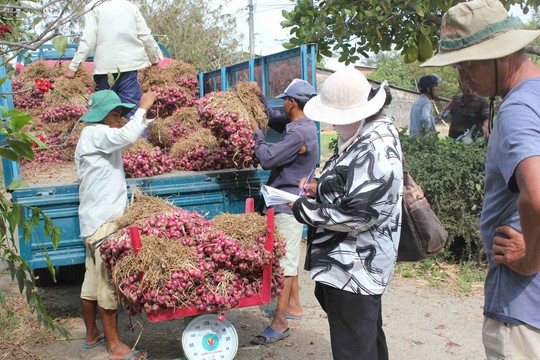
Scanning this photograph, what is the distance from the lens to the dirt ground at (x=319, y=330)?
439cm

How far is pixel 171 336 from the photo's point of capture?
4809 millimetres

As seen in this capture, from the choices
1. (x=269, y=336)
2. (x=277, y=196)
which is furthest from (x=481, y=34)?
(x=269, y=336)

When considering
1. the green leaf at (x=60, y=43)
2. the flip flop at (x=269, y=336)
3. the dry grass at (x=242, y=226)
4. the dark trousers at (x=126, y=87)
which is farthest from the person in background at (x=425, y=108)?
the green leaf at (x=60, y=43)

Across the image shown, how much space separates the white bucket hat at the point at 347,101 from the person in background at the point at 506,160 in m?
0.64

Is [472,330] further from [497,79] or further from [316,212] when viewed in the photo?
[497,79]

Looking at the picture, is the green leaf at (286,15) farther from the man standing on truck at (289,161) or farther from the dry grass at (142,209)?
the dry grass at (142,209)

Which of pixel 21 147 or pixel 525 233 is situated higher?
pixel 21 147

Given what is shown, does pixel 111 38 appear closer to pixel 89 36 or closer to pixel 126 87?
pixel 89 36


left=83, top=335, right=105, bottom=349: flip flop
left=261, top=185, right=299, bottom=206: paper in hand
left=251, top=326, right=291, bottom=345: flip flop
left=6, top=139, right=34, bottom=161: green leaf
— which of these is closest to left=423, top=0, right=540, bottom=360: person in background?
left=261, top=185, right=299, bottom=206: paper in hand

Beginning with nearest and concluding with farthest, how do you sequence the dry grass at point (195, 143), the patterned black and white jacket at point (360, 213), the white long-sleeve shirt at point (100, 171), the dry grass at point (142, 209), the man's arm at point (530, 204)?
the man's arm at point (530, 204) < the patterned black and white jacket at point (360, 213) < the dry grass at point (142, 209) < the white long-sleeve shirt at point (100, 171) < the dry grass at point (195, 143)

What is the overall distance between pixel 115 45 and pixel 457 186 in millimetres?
3785

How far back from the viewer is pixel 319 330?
4.84 metres

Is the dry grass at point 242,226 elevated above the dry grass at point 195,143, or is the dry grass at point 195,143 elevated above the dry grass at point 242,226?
the dry grass at point 195,143

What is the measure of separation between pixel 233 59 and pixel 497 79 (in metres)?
17.0
